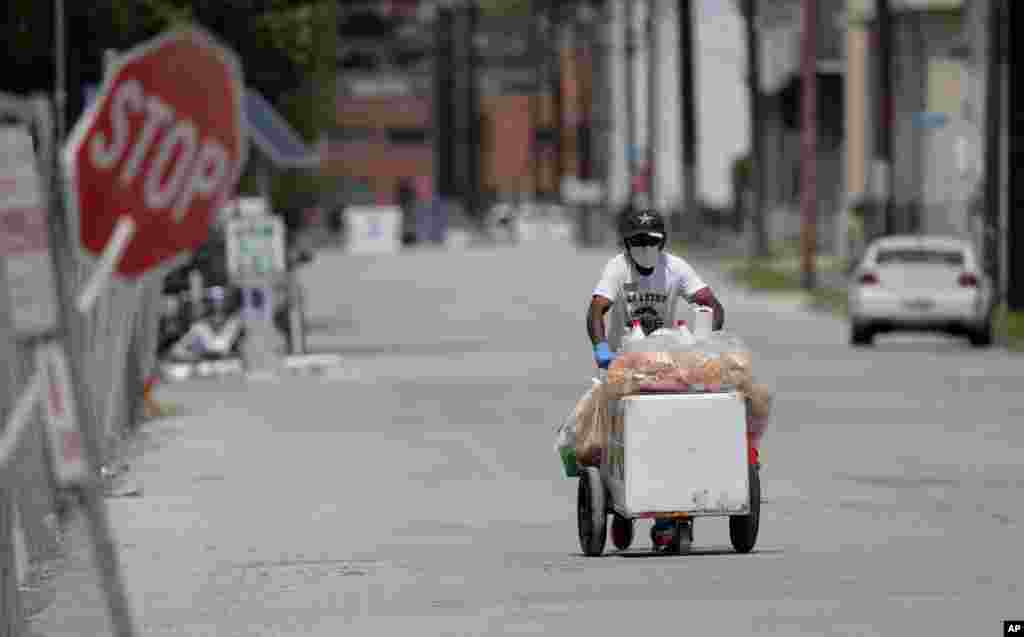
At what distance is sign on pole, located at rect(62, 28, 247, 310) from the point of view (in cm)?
887

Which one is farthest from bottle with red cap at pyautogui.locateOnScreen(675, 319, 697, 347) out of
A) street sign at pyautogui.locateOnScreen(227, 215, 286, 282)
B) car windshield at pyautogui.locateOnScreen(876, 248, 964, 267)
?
car windshield at pyautogui.locateOnScreen(876, 248, 964, 267)

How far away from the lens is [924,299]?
37.2 m

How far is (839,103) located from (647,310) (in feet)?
242

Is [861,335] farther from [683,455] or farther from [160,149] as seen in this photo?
[160,149]

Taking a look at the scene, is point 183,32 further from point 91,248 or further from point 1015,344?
point 1015,344

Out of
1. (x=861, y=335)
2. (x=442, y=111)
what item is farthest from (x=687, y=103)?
(x=442, y=111)

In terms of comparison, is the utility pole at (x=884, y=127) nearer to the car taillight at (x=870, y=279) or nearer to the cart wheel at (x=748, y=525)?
the car taillight at (x=870, y=279)

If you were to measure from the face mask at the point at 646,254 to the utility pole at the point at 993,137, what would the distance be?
26848 mm

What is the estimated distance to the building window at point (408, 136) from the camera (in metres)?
162

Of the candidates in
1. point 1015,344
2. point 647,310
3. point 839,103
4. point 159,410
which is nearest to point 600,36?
point 839,103

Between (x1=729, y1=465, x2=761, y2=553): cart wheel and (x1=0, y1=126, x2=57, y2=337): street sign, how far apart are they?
19.9 feet

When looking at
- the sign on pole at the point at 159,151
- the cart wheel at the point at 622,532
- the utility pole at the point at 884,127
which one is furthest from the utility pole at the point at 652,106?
the sign on pole at the point at 159,151

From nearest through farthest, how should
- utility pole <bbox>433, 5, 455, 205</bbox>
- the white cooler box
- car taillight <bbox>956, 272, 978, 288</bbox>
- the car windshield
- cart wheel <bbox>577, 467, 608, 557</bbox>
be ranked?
the white cooler box
cart wheel <bbox>577, 467, 608, 557</bbox>
car taillight <bbox>956, 272, 978, 288</bbox>
the car windshield
utility pole <bbox>433, 5, 455, 205</bbox>

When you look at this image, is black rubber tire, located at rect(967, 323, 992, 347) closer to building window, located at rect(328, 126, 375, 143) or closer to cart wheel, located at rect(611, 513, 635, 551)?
cart wheel, located at rect(611, 513, 635, 551)
